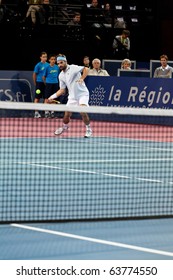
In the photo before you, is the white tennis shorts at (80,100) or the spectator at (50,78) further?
the spectator at (50,78)

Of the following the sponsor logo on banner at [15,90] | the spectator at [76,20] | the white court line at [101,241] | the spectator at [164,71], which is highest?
the spectator at [76,20]

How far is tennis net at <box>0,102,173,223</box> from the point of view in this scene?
9477 millimetres

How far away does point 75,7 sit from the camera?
29812 mm

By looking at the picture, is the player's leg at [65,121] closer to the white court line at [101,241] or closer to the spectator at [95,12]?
the white court line at [101,241]

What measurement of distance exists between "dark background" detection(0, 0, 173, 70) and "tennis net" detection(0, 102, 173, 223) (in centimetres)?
1134

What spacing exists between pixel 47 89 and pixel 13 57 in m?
5.53

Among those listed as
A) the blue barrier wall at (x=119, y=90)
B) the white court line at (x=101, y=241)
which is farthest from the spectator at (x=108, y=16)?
the white court line at (x=101, y=241)

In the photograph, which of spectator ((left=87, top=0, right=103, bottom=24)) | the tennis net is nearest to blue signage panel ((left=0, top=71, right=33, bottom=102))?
spectator ((left=87, top=0, right=103, bottom=24))

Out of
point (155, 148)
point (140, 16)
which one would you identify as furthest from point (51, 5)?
point (155, 148)

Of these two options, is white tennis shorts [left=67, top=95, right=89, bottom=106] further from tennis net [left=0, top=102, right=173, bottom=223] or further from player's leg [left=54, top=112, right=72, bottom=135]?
tennis net [left=0, top=102, right=173, bottom=223]

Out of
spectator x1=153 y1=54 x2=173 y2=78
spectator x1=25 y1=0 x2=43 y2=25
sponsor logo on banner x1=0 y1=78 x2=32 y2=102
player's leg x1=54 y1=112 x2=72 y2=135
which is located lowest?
sponsor logo on banner x1=0 y1=78 x2=32 y2=102

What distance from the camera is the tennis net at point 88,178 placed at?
9477mm

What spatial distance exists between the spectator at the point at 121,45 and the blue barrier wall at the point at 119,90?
532 centimetres

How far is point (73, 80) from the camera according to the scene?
17.9m
